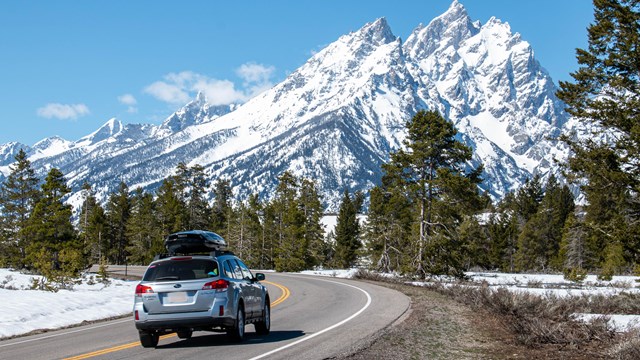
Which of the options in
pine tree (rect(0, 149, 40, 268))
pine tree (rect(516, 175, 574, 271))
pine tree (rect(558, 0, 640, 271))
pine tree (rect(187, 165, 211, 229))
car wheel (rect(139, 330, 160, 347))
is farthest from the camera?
pine tree (rect(187, 165, 211, 229))

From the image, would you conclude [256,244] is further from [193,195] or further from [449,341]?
[449,341]

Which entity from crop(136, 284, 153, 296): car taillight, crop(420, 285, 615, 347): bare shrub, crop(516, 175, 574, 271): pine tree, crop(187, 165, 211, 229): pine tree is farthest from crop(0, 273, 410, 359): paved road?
crop(187, 165, 211, 229): pine tree

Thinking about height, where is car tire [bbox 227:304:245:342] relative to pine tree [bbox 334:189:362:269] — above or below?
below

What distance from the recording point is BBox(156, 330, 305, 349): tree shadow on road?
39.6 feet

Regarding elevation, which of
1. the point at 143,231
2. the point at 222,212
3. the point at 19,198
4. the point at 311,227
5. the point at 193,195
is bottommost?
the point at 311,227

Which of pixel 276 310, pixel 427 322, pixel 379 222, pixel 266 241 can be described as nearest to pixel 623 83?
pixel 427 322

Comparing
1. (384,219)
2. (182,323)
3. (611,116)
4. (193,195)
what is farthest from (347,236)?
(182,323)

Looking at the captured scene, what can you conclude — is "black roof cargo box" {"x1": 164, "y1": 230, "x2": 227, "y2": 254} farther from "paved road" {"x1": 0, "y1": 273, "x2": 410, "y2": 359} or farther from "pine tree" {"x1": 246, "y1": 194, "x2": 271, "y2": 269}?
"pine tree" {"x1": 246, "y1": 194, "x2": 271, "y2": 269}

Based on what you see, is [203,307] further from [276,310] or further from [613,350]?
[276,310]

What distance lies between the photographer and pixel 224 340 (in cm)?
1267

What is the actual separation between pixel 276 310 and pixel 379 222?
132ft

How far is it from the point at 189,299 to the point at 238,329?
3.98 ft

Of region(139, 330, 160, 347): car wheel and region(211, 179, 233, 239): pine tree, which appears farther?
region(211, 179, 233, 239): pine tree

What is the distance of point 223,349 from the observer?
11242 millimetres
